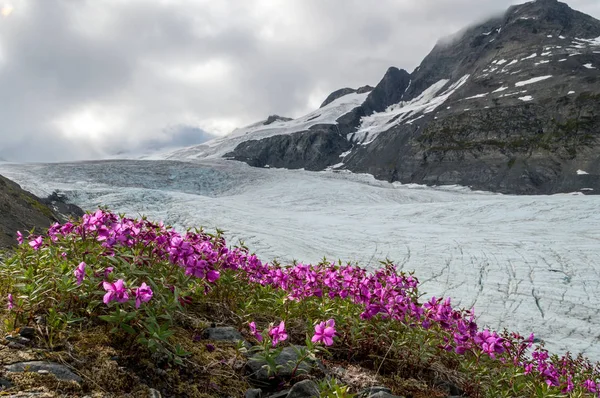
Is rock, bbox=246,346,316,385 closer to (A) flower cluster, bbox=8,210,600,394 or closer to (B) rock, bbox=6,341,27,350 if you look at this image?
(A) flower cluster, bbox=8,210,600,394

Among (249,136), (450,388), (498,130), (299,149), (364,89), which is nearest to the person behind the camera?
(450,388)

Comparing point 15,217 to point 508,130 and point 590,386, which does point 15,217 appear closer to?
point 590,386

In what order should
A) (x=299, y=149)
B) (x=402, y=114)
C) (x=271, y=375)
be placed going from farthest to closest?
(x=402, y=114)
(x=299, y=149)
(x=271, y=375)

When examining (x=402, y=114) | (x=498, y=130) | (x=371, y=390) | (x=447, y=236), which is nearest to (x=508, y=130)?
(x=498, y=130)

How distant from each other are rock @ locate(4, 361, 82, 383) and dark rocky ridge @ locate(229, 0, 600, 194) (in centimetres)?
5835

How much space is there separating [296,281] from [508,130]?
72.4 metres

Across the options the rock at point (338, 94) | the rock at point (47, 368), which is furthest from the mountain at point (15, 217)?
the rock at point (338, 94)

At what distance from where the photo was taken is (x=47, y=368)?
1.95 metres

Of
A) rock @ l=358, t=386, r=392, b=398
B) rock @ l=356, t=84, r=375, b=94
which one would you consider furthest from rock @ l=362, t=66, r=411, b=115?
rock @ l=358, t=386, r=392, b=398

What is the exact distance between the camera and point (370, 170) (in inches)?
3063

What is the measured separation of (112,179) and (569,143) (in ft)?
205

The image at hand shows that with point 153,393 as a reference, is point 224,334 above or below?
below

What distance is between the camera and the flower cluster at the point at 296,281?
2789 millimetres

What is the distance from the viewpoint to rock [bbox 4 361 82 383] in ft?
6.24
